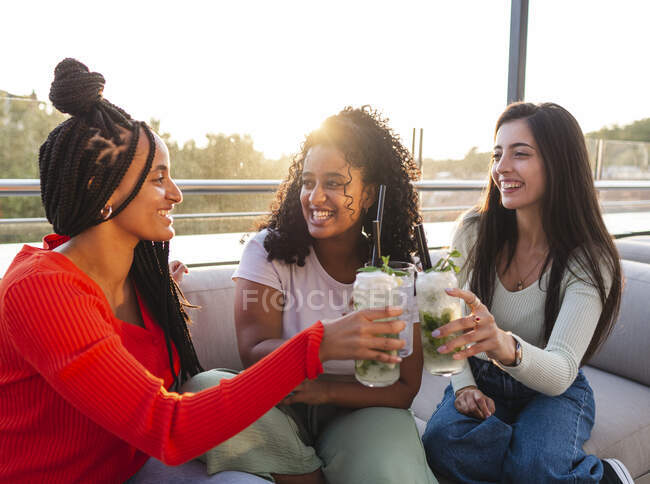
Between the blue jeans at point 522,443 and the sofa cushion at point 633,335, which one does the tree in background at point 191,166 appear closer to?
the sofa cushion at point 633,335

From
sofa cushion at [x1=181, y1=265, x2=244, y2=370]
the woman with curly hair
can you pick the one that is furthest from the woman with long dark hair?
sofa cushion at [x1=181, y1=265, x2=244, y2=370]

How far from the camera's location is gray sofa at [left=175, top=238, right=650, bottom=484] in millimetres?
1808

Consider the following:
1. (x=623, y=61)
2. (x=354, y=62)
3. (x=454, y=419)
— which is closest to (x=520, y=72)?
(x=354, y=62)

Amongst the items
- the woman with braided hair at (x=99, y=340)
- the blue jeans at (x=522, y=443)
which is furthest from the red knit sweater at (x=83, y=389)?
the blue jeans at (x=522, y=443)

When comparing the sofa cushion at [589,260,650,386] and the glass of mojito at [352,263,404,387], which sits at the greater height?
the glass of mojito at [352,263,404,387]

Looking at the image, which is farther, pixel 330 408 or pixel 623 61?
pixel 623 61

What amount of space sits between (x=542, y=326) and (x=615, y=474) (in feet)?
1.53

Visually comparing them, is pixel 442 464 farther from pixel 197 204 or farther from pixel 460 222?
pixel 197 204

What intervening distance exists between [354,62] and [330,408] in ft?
14.7

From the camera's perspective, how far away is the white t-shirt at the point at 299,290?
60.6 inches

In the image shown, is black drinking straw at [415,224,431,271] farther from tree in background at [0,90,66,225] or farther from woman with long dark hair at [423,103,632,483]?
tree in background at [0,90,66,225]

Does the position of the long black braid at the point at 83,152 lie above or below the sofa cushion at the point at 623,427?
above

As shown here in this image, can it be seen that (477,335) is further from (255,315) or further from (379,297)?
(255,315)

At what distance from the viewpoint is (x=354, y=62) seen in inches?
208
